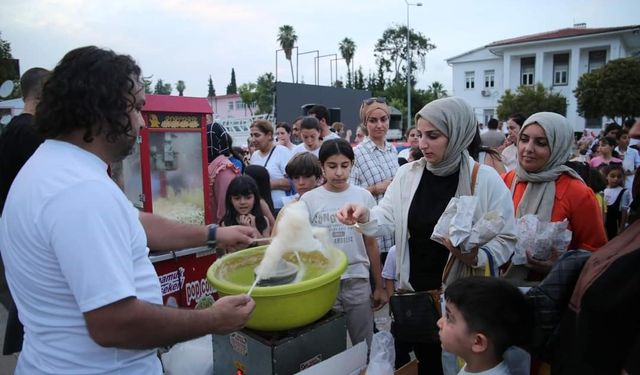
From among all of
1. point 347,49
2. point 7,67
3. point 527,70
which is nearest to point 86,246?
point 7,67

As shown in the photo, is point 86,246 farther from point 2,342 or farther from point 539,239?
point 2,342

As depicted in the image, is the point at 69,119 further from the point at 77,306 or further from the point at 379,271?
the point at 379,271

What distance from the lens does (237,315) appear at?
1.47 metres

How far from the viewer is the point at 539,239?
7.52 ft

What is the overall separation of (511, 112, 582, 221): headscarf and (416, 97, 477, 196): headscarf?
0.60m

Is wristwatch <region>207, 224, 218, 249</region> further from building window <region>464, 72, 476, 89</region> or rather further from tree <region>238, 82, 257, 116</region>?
tree <region>238, 82, 257, 116</region>

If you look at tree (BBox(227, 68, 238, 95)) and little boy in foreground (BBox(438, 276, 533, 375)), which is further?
tree (BBox(227, 68, 238, 95))

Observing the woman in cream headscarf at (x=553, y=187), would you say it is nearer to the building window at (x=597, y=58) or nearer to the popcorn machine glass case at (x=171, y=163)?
the popcorn machine glass case at (x=171, y=163)

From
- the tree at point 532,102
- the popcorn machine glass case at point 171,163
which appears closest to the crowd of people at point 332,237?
the popcorn machine glass case at point 171,163

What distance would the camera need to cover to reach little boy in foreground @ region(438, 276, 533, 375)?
1.66 m

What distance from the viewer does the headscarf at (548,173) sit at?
252 cm

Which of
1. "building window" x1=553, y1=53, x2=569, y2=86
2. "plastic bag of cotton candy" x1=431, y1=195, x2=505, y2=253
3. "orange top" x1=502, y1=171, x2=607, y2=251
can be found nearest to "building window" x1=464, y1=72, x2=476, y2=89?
"building window" x1=553, y1=53, x2=569, y2=86

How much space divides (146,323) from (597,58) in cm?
4924

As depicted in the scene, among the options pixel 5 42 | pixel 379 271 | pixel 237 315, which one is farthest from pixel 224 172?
pixel 5 42
